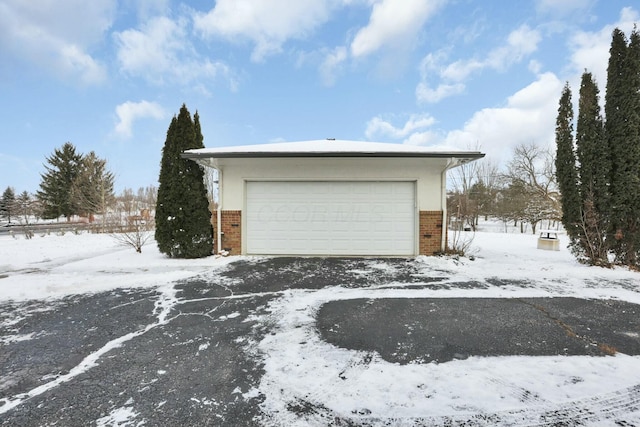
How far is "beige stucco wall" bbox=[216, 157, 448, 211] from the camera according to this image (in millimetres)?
7289

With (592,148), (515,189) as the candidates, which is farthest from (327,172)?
(515,189)

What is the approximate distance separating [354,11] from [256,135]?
9.74m

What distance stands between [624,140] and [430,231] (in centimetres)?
411

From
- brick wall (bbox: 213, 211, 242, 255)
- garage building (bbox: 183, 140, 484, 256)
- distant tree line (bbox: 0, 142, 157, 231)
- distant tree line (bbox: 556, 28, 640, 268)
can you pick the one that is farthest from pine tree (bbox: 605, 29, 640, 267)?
distant tree line (bbox: 0, 142, 157, 231)

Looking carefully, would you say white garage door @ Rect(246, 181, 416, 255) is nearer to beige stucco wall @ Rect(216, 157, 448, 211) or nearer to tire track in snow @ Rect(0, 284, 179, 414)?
beige stucco wall @ Rect(216, 157, 448, 211)

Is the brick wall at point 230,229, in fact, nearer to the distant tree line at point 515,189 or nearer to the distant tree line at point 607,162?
the distant tree line at point 607,162

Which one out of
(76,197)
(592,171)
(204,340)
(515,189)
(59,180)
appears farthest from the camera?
(59,180)

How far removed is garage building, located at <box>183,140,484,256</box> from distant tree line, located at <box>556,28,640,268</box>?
2.53 meters

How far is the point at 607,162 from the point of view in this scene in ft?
18.8

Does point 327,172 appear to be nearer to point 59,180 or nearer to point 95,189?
point 95,189

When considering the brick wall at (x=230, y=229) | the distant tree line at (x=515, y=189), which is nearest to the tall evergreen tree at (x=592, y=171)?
the brick wall at (x=230, y=229)

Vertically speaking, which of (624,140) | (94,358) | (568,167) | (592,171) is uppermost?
(624,140)

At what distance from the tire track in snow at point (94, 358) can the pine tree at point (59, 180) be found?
3385cm

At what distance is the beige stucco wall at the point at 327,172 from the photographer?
7.29 meters
